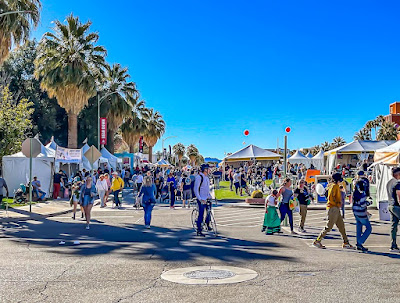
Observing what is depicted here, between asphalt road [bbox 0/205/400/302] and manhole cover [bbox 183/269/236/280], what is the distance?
0.52 m

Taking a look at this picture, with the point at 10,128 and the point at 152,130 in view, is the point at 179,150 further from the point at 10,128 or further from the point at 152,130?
the point at 10,128

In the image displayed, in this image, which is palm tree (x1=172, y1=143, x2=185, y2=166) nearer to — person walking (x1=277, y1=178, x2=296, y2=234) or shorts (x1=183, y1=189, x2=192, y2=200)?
shorts (x1=183, y1=189, x2=192, y2=200)

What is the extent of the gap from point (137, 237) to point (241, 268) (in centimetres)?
482

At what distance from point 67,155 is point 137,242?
19.4m

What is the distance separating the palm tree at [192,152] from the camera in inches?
5832

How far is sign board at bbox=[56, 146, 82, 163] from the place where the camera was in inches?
1110

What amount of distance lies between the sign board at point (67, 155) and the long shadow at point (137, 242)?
13257 mm

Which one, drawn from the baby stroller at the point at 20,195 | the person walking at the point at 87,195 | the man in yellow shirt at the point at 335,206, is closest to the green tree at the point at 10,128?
the baby stroller at the point at 20,195

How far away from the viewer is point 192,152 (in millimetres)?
149250

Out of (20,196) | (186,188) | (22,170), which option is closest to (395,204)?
(186,188)

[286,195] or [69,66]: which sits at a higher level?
[69,66]

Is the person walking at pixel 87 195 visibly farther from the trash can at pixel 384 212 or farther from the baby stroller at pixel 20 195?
the trash can at pixel 384 212

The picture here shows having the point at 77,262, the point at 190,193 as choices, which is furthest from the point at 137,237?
the point at 190,193

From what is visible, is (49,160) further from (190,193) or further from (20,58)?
(20,58)
